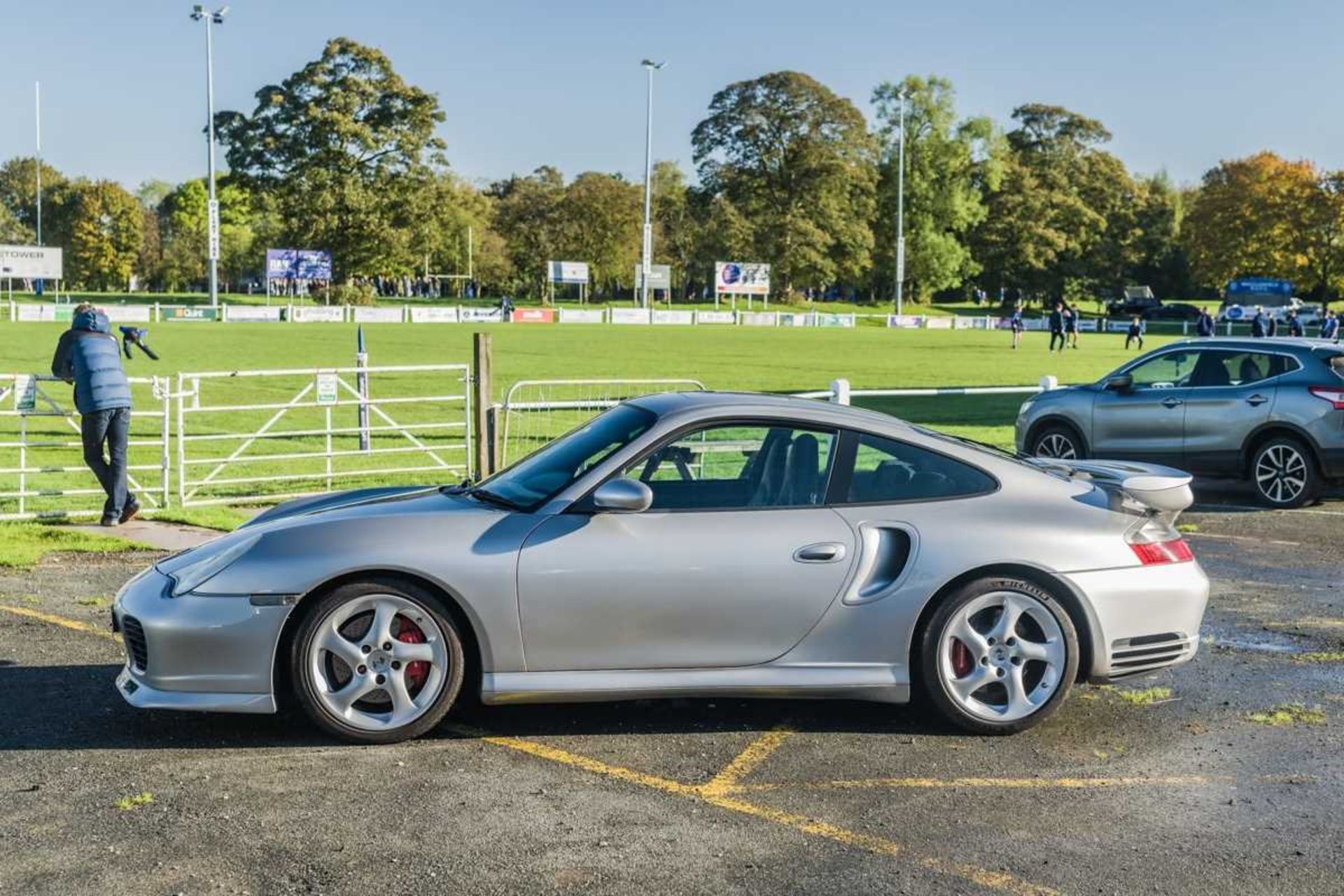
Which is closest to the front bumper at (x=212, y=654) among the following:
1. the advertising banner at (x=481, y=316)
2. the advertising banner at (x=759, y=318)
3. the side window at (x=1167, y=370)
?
the side window at (x=1167, y=370)

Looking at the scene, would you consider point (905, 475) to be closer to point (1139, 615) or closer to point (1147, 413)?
point (1139, 615)

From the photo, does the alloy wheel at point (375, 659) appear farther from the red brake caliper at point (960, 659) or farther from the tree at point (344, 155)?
the tree at point (344, 155)

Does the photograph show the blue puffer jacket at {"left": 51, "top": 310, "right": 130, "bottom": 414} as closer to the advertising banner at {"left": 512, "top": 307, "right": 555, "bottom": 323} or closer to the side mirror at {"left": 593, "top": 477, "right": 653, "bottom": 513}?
the side mirror at {"left": 593, "top": 477, "right": 653, "bottom": 513}

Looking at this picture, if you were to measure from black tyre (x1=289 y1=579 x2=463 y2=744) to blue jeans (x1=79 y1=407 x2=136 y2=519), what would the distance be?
6768mm

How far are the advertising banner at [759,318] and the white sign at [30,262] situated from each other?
153 ft

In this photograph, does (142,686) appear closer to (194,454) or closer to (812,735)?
(812,735)

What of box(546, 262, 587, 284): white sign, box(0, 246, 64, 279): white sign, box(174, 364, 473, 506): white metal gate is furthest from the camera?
box(546, 262, 587, 284): white sign

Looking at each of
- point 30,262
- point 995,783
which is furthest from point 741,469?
point 30,262

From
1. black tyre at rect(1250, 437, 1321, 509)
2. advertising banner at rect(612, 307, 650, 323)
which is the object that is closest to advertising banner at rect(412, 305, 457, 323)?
advertising banner at rect(612, 307, 650, 323)

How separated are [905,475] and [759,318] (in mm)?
79904

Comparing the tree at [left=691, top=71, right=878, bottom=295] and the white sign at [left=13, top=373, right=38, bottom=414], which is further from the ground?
the tree at [left=691, top=71, right=878, bottom=295]

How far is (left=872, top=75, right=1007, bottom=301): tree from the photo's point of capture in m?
102

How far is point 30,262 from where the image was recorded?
94.6 meters

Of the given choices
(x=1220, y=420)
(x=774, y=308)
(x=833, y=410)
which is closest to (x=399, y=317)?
(x=774, y=308)
